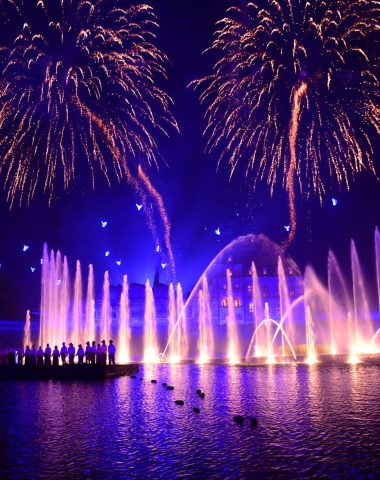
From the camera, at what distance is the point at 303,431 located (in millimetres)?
11391

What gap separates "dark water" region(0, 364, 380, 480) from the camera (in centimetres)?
885

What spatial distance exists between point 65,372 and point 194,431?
1535 centimetres

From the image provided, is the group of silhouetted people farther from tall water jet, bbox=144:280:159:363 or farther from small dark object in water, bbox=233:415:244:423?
small dark object in water, bbox=233:415:244:423

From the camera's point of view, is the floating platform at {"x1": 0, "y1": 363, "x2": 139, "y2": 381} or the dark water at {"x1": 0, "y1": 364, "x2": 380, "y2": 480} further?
the floating platform at {"x1": 0, "y1": 363, "x2": 139, "y2": 381}

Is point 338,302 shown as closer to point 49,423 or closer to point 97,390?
point 97,390

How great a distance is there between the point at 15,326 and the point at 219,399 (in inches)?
2134

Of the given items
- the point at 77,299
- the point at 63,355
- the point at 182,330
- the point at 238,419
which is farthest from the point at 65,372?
the point at 182,330

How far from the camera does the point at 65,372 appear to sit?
83.1ft

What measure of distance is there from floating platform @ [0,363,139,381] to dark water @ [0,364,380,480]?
3.86 metres

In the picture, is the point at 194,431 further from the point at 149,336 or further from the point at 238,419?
the point at 149,336

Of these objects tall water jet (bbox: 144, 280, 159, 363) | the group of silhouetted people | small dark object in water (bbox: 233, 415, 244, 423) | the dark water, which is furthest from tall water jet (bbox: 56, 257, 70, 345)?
small dark object in water (bbox: 233, 415, 244, 423)

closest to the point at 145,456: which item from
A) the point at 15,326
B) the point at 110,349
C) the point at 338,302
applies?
the point at 110,349

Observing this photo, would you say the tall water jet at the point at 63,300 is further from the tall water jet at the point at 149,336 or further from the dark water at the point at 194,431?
the dark water at the point at 194,431

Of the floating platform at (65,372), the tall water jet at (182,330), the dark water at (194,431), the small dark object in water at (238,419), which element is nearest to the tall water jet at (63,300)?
the tall water jet at (182,330)
